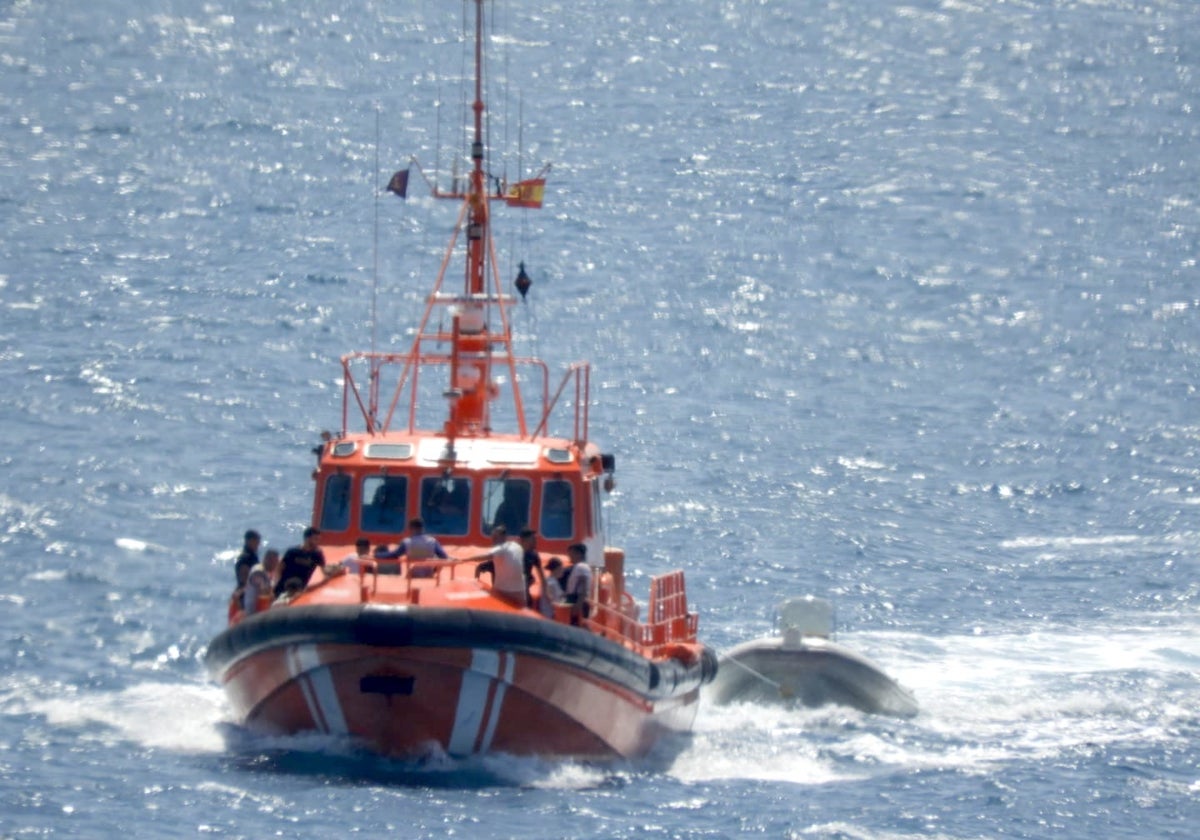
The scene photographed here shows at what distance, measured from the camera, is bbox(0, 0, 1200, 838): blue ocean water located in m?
18.6

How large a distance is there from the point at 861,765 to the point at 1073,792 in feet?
5.75

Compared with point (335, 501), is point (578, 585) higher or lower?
lower

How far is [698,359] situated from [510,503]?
17.9 m

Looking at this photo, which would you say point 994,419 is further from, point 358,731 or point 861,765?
point 358,731

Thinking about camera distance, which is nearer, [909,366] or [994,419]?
[994,419]

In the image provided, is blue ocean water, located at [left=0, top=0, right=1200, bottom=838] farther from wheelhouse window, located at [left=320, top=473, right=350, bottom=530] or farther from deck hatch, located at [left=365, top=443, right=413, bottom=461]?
deck hatch, located at [left=365, top=443, right=413, bottom=461]

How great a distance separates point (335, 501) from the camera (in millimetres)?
19656

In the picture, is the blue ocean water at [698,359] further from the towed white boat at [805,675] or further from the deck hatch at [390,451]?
the deck hatch at [390,451]

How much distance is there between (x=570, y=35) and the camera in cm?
5484

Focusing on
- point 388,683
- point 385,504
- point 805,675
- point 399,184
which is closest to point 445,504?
point 385,504

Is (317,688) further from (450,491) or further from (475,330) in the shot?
(475,330)

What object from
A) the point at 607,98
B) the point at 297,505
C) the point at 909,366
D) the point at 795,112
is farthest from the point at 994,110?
the point at 297,505

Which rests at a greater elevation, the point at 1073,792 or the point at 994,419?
the point at 994,419

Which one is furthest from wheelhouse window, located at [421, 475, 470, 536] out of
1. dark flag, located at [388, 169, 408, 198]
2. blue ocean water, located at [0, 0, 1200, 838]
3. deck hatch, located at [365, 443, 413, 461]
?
dark flag, located at [388, 169, 408, 198]
